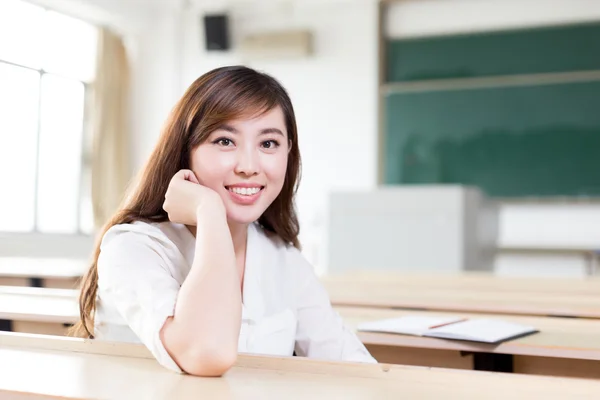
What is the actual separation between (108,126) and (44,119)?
698 mm

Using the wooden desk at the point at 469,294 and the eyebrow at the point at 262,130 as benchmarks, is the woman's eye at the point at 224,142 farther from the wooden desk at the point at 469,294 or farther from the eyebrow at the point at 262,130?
the wooden desk at the point at 469,294

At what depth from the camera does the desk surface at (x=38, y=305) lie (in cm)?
186

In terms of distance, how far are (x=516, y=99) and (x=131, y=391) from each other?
6.02 metres

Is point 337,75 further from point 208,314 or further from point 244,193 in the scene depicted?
point 208,314

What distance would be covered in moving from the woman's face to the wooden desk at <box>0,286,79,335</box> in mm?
658

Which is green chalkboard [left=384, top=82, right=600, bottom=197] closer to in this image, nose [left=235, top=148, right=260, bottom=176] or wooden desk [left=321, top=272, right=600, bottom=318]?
wooden desk [left=321, top=272, right=600, bottom=318]

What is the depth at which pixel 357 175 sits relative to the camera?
279 inches

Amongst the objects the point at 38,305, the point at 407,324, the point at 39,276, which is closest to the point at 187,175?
the point at 407,324

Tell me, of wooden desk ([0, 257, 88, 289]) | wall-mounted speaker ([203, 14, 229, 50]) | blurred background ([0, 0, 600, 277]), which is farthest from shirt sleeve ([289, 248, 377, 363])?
wall-mounted speaker ([203, 14, 229, 50])

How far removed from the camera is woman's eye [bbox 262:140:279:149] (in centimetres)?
146

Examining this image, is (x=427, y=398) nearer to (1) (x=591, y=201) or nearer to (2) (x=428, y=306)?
(2) (x=428, y=306)

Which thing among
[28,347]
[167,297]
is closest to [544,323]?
[167,297]

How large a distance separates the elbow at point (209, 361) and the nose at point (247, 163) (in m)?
0.41

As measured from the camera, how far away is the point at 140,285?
1.20 metres
